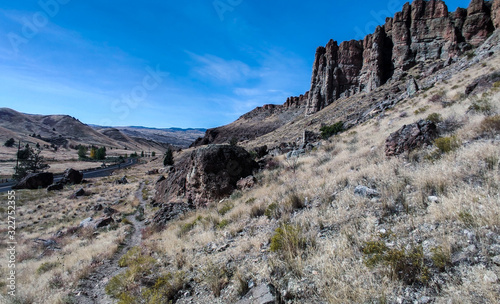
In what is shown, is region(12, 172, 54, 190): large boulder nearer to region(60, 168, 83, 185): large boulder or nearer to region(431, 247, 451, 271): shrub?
region(60, 168, 83, 185): large boulder

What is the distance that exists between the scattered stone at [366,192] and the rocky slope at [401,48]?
48883mm

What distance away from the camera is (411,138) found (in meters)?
7.89

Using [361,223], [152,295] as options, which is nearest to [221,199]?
[152,295]

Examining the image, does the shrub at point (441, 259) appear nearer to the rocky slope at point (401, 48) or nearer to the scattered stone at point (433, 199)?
the scattered stone at point (433, 199)

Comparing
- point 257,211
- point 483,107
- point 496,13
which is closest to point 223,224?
point 257,211

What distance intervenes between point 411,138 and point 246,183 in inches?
316

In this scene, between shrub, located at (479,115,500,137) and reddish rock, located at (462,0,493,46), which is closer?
shrub, located at (479,115,500,137)

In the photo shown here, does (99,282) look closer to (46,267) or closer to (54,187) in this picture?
(46,267)

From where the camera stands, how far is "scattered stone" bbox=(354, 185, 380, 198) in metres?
5.47

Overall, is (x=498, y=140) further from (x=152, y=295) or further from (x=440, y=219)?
(x=152, y=295)

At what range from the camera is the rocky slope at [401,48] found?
176 feet

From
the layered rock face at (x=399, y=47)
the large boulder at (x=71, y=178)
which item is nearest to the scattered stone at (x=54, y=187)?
the large boulder at (x=71, y=178)

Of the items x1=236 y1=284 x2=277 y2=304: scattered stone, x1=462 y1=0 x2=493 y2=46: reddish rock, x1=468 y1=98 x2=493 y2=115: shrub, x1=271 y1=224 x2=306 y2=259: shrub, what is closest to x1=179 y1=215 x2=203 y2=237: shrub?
x1=271 y1=224 x2=306 y2=259: shrub

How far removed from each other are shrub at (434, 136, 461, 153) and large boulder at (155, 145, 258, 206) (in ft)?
31.5
